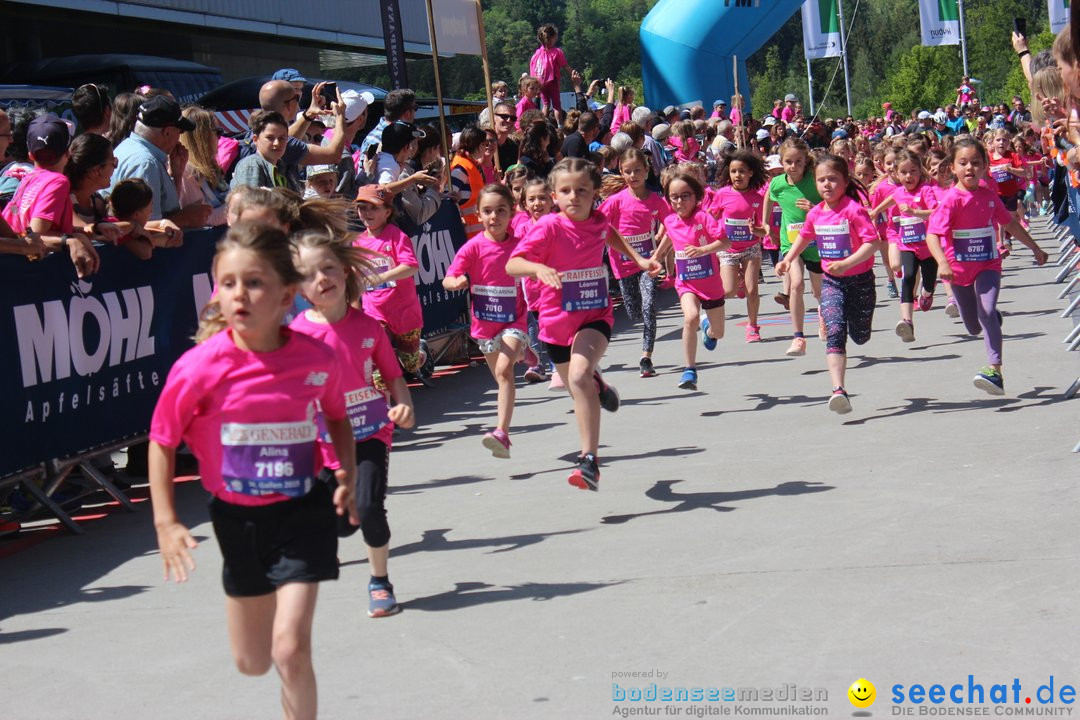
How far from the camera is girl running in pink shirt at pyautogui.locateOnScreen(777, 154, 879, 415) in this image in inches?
380

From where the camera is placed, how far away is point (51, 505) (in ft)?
25.2

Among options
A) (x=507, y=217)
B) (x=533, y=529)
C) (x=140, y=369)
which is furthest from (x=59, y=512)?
(x=507, y=217)

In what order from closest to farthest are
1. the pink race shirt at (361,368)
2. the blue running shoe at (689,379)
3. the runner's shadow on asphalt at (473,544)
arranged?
the pink race shirt at (361,368) → the runner's shadow on asphalt at (473,544) → the blue running shoe at (689,379)

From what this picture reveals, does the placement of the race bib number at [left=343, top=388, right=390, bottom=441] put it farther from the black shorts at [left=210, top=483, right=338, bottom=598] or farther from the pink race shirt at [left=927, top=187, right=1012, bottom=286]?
the pink race shirt at [left=927, top=187, right=1012, bottom=286]

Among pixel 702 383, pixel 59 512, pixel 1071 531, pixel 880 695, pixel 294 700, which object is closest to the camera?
pixel 294 700

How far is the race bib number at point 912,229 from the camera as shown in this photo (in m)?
13.3

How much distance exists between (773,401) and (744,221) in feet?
11.5

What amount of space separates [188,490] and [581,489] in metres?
2.58

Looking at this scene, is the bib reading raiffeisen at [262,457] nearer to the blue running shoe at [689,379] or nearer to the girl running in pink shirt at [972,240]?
the girl running in pink shirt at [972,240]

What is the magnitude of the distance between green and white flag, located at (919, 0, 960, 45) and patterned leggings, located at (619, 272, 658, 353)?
120 feet

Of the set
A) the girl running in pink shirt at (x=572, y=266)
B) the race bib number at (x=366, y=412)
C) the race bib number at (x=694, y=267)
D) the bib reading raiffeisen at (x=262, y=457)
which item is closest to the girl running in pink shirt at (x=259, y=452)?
the bib reading raiffeisen at (x=262, y=457)

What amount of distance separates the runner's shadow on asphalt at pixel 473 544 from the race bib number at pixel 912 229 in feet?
24.2

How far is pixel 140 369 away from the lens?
852 cm

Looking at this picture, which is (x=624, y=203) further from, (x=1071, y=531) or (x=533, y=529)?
(x=1071, y=531)
